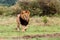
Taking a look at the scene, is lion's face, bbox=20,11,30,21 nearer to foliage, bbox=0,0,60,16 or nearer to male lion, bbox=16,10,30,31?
male lion, bbox=16,10,30,31

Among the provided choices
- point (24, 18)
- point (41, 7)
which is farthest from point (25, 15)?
point (41, 7)

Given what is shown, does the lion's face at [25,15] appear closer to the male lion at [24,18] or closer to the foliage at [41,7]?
the male lion at [24,18]

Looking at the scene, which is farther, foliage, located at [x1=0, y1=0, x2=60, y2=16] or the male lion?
foliage, located at [x1=0, y1=0, x2=60, y2=16]

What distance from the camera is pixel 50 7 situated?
34.1m

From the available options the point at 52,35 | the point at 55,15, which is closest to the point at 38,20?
the point at 55,15

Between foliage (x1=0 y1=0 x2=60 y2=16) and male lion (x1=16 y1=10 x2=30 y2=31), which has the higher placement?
male lion (x1=16 y1=10 x2=30 y2=31)

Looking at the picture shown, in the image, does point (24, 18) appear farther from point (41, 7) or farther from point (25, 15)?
point (41, 7)

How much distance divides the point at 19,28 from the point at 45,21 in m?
5.31

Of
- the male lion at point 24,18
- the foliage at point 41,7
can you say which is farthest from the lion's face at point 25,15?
the foliage at point 41,7

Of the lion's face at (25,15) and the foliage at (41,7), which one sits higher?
the lion's face at (25,15)

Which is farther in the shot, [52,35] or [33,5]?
[33,5]

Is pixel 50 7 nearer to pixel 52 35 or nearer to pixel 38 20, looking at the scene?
pixel 38 20

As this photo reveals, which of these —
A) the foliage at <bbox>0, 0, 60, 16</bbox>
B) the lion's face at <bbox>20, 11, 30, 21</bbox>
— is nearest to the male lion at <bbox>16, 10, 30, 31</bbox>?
the lion's face at <bbox>20, 11, 30, 21</bbox>

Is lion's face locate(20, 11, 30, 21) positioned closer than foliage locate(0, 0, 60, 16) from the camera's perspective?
Yes
